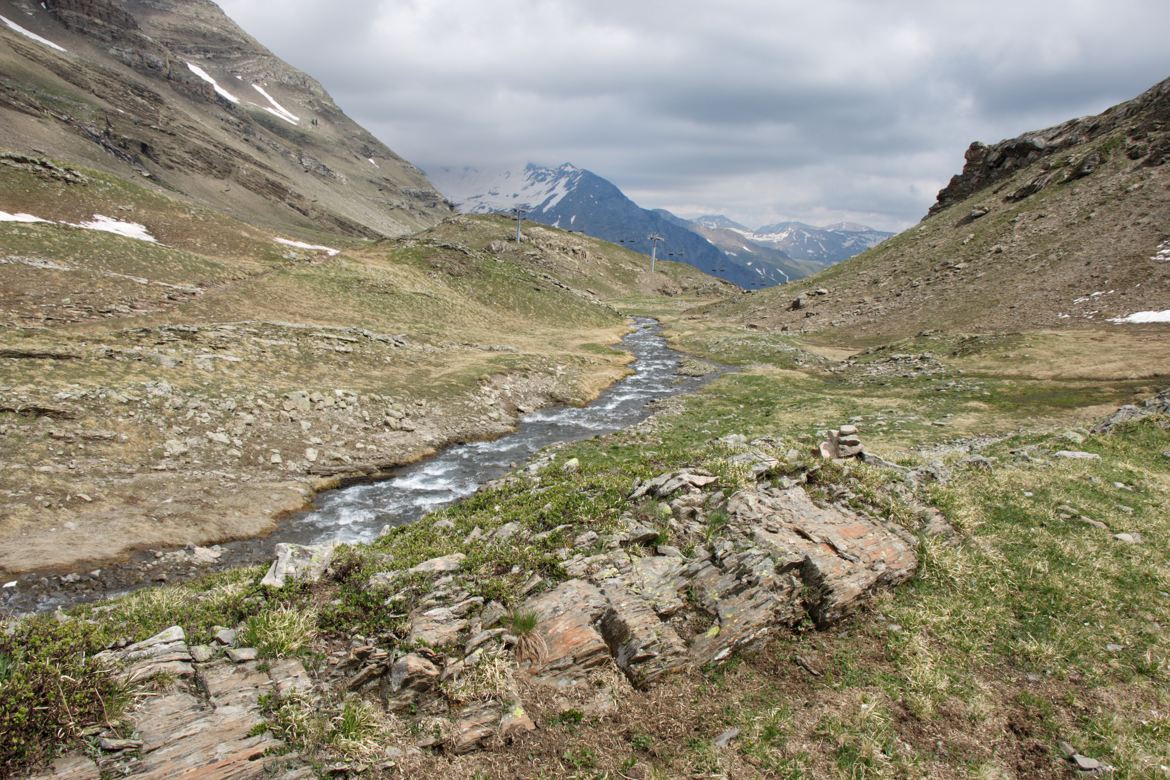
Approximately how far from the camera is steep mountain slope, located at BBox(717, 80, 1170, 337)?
190ft

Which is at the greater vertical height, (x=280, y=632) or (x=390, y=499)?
(x=280, y=632)

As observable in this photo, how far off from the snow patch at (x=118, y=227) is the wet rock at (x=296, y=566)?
181 feet

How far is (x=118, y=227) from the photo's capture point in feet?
176

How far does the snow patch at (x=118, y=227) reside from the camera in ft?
167

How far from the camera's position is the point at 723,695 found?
30.0 ft

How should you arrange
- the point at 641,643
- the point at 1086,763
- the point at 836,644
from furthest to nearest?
the point at 836,644 → the point at 641,643 → the point at 1086,763

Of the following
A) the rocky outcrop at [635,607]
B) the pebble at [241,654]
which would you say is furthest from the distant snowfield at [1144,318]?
the pebble at [241,654]

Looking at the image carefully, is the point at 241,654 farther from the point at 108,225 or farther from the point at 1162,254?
the point at 1162,254

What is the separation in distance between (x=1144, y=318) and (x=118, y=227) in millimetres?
101140

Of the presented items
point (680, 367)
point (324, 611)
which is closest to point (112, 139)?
point (680, 367)

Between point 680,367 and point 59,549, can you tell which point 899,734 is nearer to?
point 59,549

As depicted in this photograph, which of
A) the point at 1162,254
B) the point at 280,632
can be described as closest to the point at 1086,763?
the point at 280,632

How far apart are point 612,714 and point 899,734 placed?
4556 millimetres

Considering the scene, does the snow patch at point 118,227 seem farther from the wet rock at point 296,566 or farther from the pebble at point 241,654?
the pebble at point 241,654
